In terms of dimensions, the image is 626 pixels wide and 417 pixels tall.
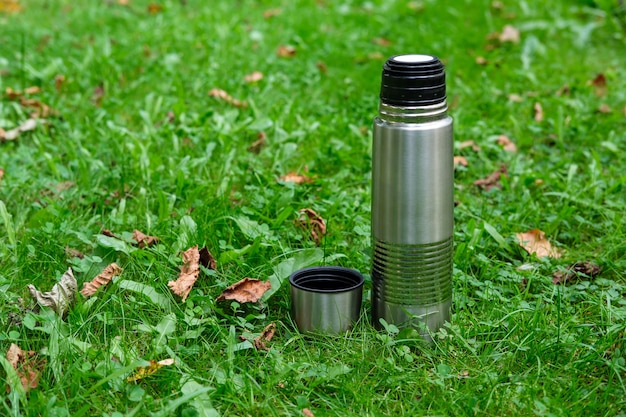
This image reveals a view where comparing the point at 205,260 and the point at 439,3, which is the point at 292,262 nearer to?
the point at 205,260

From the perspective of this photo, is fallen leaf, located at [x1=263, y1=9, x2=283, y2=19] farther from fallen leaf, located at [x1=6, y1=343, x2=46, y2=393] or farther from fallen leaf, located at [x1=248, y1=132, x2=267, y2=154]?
fallen leaf, located at [x1=6, y1=343, x2=46, y2=393]

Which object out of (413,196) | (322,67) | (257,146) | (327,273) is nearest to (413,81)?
(413,196)

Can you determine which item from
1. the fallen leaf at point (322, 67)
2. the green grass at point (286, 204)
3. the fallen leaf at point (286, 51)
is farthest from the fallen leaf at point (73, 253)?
the fallen leaf at point (286, 51)

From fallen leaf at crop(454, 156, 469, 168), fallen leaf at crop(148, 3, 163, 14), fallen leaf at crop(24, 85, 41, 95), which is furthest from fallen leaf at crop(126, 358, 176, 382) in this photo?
fallen leaf at crop(148, 3, 163, 14)

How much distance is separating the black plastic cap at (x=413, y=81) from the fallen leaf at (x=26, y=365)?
1.23 m

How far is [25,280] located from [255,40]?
10.2ft

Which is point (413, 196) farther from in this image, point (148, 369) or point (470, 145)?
point (470, 145)

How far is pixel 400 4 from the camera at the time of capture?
20.4ft

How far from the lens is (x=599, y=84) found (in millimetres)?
4777

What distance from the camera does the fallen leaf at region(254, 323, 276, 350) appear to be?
8.37 ft


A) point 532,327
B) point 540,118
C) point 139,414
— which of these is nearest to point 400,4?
point 540,118

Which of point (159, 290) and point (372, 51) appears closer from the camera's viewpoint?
point (159, 290)

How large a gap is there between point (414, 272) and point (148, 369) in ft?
2.70

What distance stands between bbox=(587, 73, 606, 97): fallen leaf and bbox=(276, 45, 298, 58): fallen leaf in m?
1.79
